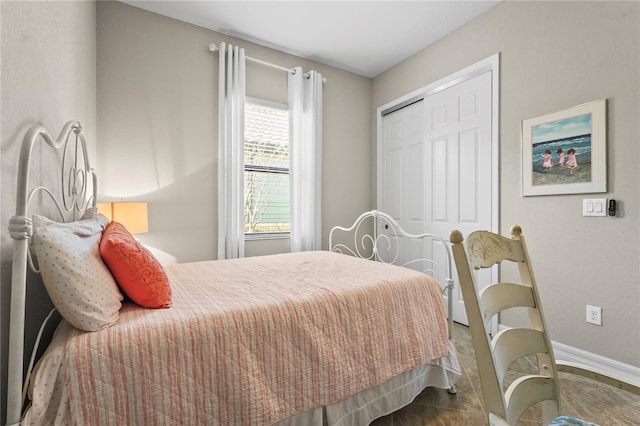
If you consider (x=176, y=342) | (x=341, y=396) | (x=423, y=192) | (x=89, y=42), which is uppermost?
(x=89, y=42)

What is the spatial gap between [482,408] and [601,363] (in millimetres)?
1022

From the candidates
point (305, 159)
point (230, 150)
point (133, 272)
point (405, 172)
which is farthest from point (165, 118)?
point (405, 172)

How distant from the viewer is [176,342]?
3.46 feet

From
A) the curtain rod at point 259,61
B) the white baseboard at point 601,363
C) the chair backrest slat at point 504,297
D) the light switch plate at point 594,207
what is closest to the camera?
the chair backrest slat at point 504,297

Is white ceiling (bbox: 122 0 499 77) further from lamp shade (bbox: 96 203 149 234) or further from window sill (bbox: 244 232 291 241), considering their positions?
window sill (bbox: 244 232 291 241)

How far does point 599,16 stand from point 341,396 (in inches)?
113

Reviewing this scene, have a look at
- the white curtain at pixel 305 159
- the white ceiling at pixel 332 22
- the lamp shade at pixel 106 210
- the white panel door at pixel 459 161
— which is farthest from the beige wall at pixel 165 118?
the white panel door at pixel 459 161

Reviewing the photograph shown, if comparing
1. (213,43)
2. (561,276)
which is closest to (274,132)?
(213,43)

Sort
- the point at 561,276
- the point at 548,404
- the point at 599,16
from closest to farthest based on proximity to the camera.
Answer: the point at 548,404 → the point at 599,16 → the point at 561,276

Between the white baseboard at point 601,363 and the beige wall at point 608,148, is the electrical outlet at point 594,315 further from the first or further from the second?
the white baseboard at point 601,363

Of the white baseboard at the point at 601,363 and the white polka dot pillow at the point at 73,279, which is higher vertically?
the white polka dot pillow at the point at 73,279

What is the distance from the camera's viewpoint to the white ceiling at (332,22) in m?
2.64

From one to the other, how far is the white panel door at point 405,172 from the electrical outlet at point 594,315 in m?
1.51

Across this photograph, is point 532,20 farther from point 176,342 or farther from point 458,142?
point 176,342
